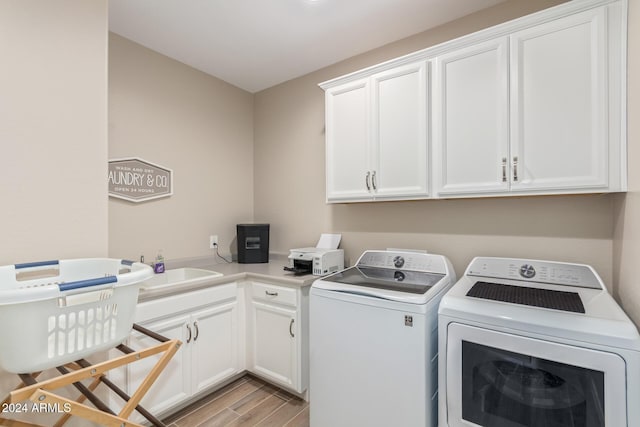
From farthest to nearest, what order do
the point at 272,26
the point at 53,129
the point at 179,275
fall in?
the point at 179,275 < the point at 272,26 < the point at 53,129

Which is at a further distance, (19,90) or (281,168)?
(281,168)

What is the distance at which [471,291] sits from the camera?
1476 mm

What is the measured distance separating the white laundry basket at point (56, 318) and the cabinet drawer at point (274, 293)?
3.47ft

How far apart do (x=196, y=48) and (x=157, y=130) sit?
2.37ft

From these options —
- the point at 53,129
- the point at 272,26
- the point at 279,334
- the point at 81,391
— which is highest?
the point at 272,26

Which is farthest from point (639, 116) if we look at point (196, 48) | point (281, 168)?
point (196, 48)

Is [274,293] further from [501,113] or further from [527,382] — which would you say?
[501,113]

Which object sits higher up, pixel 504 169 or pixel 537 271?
pixel 504 169

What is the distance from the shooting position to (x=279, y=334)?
2164 mm

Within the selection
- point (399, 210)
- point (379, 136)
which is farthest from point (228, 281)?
point (379, 136)

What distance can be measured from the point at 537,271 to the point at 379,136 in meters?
1.22

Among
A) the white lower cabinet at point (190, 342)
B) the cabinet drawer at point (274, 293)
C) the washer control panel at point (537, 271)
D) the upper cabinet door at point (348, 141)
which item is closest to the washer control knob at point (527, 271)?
the washer control panel at point (537, 271)

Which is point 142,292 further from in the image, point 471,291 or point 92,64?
point 471,291

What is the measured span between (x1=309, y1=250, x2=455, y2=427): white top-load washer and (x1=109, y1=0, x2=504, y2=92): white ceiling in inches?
64.0
